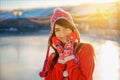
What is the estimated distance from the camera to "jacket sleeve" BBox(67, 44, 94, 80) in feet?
5.71

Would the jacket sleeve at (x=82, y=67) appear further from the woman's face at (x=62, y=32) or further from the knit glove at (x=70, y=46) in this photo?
the woman's face at (x=62, y=32)

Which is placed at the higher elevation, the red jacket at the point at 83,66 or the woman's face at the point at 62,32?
the woman's face at the point at 62,32

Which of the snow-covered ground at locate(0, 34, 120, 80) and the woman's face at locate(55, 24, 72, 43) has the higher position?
the woman's face at locate(55, 24, 72, 43)

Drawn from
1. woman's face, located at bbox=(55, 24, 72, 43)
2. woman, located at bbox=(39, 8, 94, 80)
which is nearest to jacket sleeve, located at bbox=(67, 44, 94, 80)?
woman, located at bbox=(39, 8, 94, 80)

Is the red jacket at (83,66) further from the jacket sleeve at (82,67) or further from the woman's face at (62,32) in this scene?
the woman's face at (62,32)

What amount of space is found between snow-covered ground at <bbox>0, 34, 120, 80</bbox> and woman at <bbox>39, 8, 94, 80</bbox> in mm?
48

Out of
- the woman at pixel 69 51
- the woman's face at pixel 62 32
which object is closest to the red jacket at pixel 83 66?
the woman at pixel 69 51

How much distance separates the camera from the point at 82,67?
5.72 ft

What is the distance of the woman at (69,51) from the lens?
174cm

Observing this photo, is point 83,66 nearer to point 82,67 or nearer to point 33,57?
point 82,67

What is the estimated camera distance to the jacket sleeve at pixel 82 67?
1.74 m

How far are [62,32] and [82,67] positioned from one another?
0.24m

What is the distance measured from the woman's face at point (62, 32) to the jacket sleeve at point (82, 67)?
0.43 ft

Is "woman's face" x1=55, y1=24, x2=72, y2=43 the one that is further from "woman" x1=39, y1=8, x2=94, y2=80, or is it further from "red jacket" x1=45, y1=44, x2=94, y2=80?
"red jacket" x1=45, y1=44, x2=94, y2=80
